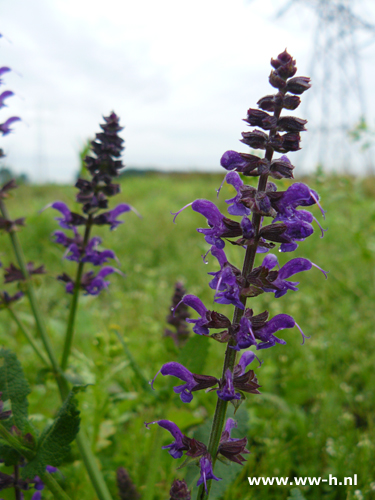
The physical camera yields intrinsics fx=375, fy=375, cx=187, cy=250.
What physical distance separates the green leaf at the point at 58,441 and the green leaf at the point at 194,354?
51cm

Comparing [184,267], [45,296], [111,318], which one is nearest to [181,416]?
[111,318]

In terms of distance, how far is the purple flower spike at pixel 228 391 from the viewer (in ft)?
3.61

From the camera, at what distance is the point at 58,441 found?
1.27 meters

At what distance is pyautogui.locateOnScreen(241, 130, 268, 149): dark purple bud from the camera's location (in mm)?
1175

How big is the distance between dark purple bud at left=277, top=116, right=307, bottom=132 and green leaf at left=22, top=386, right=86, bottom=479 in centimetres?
106

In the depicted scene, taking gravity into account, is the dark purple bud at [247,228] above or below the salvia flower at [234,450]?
above

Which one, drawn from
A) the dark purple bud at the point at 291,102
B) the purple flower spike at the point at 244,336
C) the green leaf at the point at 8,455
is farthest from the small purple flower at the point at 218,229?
the green leaf at the point at 8,455

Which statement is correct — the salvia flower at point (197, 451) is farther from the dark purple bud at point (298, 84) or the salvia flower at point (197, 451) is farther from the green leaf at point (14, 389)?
the dark purple bud at point (298, 84)

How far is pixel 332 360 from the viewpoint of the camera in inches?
130

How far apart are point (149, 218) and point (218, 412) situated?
788cm

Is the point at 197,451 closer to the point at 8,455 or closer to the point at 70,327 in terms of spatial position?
the point at 8,455

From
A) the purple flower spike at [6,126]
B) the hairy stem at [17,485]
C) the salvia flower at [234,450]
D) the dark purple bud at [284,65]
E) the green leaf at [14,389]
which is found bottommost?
the hairy stem at [17,485]

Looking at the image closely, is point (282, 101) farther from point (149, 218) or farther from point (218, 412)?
point (149, 218)

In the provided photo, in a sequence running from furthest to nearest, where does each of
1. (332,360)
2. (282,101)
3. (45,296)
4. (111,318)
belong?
(45,296) < (111,318) < (332,360) < (282,101)
